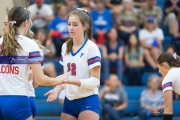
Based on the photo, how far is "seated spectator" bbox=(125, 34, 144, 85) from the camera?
34.2 feet

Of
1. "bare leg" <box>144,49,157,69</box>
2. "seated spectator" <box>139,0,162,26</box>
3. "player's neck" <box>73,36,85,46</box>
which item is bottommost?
"bare leg" <box>144,49,157,69</box>

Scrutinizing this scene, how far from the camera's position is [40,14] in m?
11.1

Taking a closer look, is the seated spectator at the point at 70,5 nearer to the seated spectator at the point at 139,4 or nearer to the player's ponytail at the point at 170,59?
the seated spectator at the point at 139,4

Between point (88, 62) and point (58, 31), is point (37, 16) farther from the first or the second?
point (88, 62)

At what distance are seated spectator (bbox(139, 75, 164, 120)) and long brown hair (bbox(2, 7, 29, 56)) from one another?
16.1 ft

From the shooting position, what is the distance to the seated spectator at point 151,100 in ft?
30.4

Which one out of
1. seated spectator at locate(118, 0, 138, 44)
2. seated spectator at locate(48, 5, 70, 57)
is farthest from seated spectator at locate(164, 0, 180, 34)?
seated spectator at locate(48, 5, 70, 57)

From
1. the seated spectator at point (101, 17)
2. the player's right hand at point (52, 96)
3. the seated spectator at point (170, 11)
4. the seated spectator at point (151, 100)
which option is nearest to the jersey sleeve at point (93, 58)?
the player's right hand at point (52, 96)

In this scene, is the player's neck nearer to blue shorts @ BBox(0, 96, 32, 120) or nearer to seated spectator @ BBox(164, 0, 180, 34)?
blue shorts @ BBox(0, 96, 32, 120)

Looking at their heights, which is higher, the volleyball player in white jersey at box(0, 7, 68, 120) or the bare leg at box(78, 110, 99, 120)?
the volleyball player in white jersey at box(0, 7, 68, 120)

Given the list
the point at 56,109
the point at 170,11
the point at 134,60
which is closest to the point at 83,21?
the point at 56,109

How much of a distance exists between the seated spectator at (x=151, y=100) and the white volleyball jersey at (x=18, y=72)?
4.87 metres

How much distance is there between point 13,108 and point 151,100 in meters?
5.21

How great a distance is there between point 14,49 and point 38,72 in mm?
325
